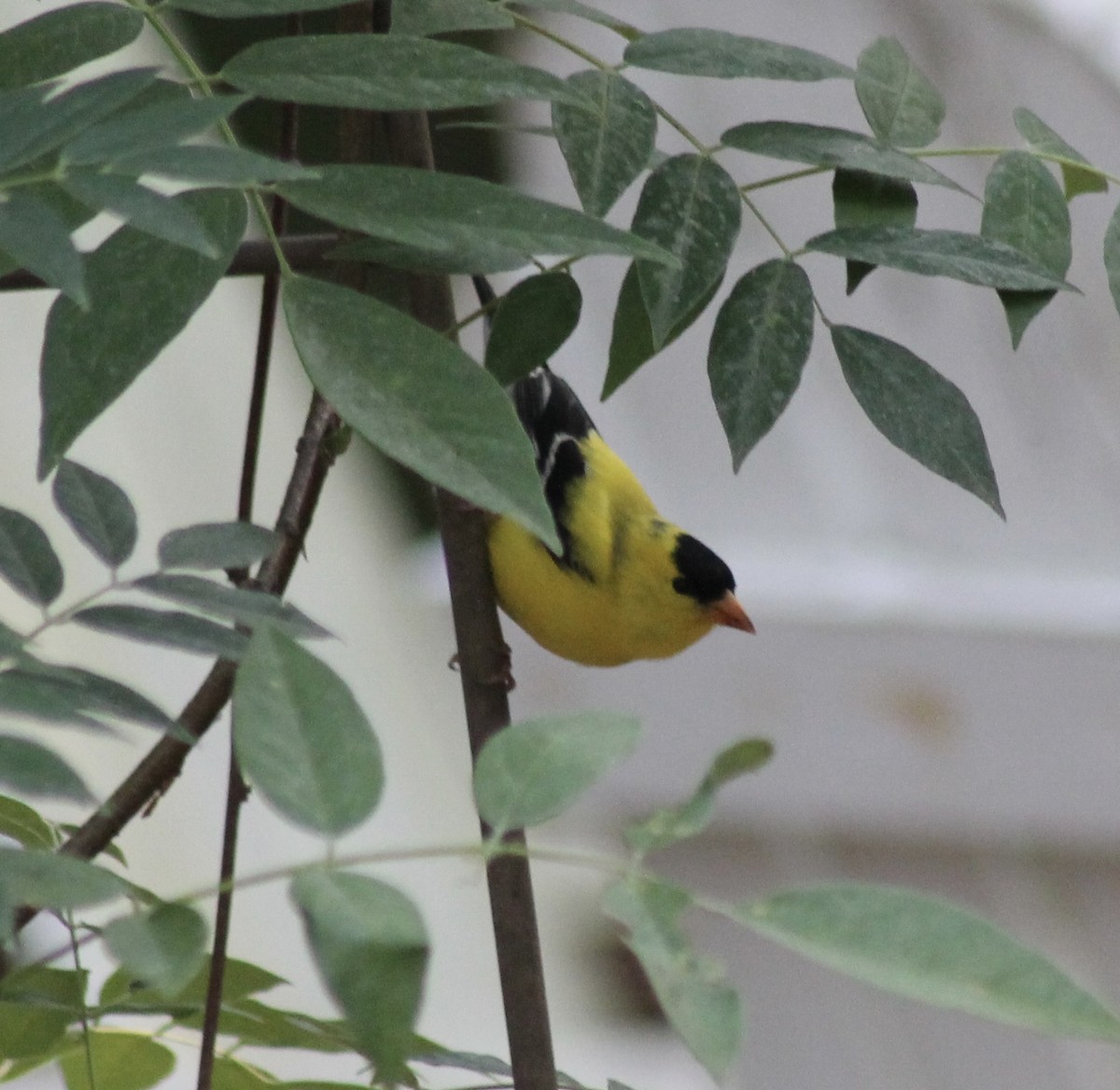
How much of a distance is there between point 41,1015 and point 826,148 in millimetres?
511

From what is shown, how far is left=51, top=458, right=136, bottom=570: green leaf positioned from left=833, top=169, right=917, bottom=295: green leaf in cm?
34

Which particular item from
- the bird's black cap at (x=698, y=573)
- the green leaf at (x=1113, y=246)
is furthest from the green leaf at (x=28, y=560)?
the bird's black cap at (x=698, y=573)

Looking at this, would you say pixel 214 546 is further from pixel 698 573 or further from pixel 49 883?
pixel 698 573

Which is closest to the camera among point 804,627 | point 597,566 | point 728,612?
point 597,566

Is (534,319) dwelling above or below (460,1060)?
above

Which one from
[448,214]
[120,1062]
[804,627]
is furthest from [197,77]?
[804,627]

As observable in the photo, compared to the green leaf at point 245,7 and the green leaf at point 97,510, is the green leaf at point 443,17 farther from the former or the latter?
the green leaf at point 97,510

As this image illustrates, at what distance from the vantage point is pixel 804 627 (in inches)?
141

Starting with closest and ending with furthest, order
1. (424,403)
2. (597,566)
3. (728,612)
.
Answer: (424,403)
(597,566)
(728,612)

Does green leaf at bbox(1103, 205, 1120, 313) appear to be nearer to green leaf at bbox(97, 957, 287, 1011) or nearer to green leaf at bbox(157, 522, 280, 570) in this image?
green leaf at bbox(157, 522, 280, 570)

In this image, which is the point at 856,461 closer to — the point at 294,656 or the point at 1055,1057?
the point at 1055,1057

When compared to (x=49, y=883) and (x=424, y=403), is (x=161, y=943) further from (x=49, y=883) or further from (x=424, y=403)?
(x=424, y=403)

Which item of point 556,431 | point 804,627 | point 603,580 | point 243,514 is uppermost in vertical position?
point 804,627

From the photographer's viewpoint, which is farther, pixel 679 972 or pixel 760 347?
pixel 760 347
